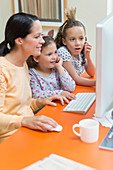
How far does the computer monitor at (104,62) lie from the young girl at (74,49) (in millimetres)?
689

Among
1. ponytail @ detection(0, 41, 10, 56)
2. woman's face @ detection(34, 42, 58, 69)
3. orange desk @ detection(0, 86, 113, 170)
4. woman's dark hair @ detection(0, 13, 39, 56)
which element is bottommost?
orange desk @ detection(0, 86, 113, 170)

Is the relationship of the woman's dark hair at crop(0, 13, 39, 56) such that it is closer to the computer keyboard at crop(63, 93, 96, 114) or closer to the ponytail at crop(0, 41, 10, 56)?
the ponytail at crop(0, 41, 10, 56)

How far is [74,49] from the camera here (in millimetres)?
1829

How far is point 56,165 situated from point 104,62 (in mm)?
408

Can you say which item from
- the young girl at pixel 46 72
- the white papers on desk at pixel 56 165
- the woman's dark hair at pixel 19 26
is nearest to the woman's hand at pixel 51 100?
the young girl at pixel 46 72

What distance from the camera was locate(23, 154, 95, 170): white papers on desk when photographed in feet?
2.53

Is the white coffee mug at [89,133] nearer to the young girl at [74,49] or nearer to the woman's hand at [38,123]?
the woman's hand at [38,123]

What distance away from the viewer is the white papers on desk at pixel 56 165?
0.77 m

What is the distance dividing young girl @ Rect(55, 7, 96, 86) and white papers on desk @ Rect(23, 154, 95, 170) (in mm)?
919

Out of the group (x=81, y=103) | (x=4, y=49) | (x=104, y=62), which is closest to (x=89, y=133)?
(x=104, y=62)

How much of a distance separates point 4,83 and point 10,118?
0.20m

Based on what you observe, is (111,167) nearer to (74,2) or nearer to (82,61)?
(82,61)

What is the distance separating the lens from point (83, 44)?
6.10 feet

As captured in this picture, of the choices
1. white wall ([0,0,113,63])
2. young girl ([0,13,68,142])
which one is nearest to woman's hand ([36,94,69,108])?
young girl ([0,13,68,142])
